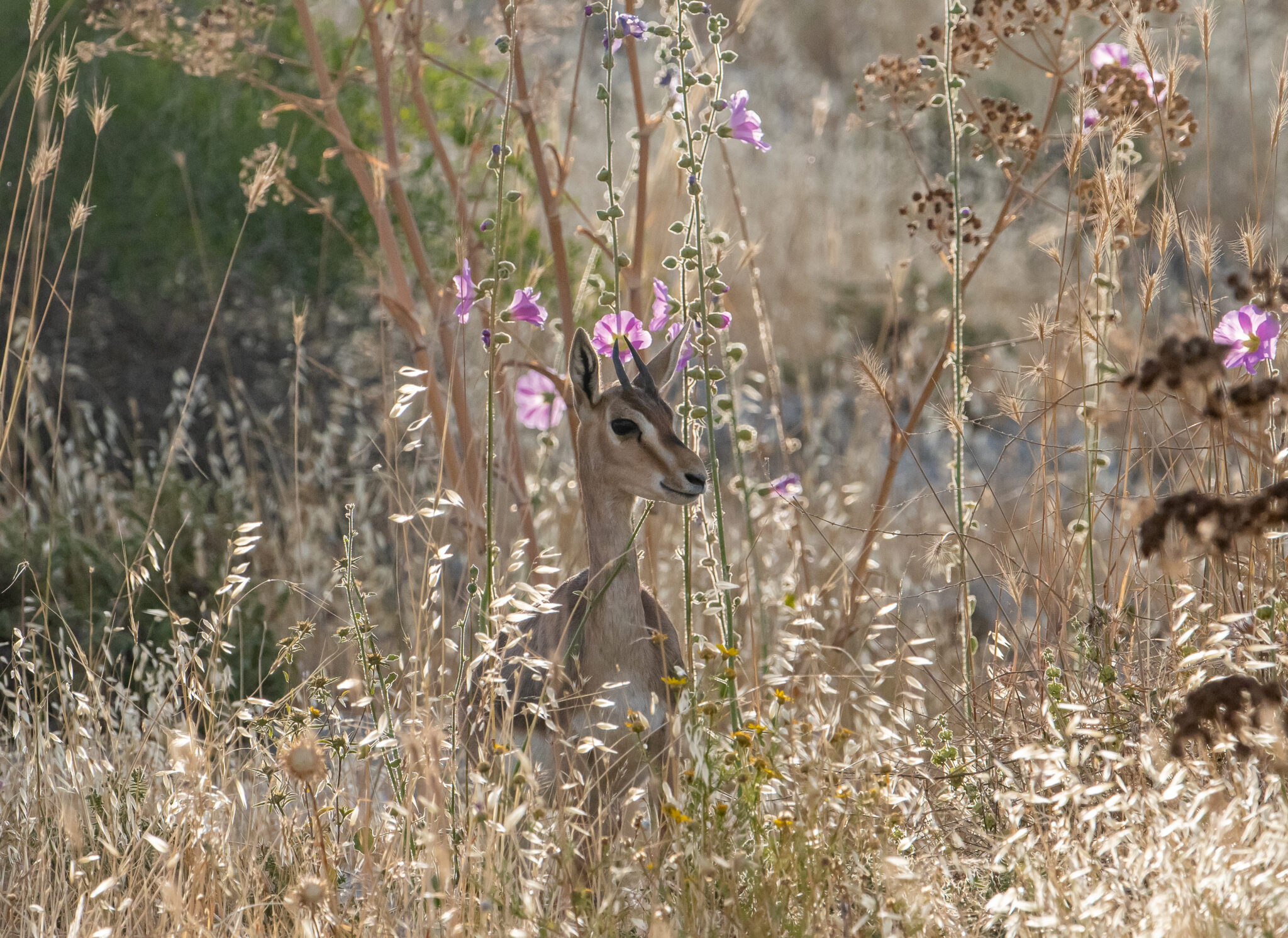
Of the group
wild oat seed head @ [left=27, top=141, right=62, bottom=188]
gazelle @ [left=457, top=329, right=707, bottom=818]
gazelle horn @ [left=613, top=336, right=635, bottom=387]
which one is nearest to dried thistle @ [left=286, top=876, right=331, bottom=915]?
gazelle @ [left=457, top=329, right=707, bottom=818]

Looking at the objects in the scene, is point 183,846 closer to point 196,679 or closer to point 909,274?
point 196,679

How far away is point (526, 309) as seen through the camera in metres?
2.82

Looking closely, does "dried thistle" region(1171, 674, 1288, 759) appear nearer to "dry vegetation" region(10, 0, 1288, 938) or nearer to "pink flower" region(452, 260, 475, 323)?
"dry vegetation" region(10, 0, 1288, 938)

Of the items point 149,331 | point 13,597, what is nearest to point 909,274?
point 149,331

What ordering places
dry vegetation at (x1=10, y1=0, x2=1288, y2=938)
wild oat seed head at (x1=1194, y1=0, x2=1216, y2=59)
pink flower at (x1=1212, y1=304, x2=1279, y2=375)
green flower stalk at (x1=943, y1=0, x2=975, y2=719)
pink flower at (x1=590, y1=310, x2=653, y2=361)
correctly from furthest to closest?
pink flower at (x1=590, y1=310, x2=653, y2=361) < green flower stalk at (x1=943, y1=0, x2=975, y2=719) < wild oat seed head at (x1=1194, y1=0, x2=1216, y2=59) < pink flower at (x1=1212, y1=304, x2=1279, y2=375) < dry vegetation at (x1=10, y1=0, x2=1288, y2=938)

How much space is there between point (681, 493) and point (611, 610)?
382 mm

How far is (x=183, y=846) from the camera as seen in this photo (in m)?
2.49

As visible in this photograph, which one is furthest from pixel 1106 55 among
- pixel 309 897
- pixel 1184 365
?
pixel 309 897

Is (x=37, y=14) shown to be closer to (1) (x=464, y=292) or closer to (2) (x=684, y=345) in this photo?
(1) (x=464, y=292)

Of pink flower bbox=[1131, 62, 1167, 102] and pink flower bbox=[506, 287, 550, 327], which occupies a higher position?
pink flower bbox=[1131, 62, 1167, 102]

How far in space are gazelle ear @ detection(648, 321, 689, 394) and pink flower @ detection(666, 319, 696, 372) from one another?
0.02 m

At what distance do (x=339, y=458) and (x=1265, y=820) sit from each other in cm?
529

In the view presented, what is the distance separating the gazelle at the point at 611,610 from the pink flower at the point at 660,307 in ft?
0.33

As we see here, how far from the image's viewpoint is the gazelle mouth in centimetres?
273
